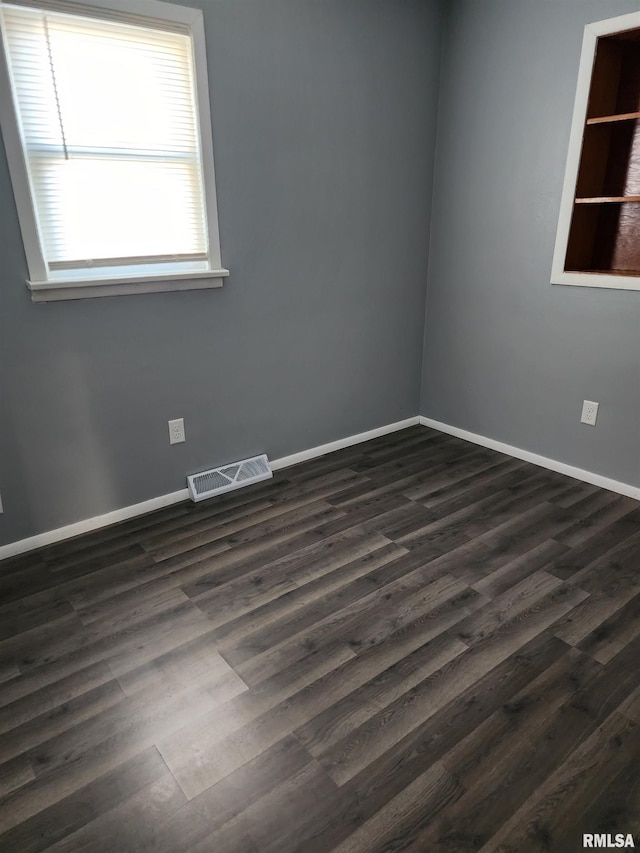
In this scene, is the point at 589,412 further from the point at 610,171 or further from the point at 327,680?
the point at 327,680

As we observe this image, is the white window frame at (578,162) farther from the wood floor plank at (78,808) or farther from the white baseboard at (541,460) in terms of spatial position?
the wood floor plank at (78,808)

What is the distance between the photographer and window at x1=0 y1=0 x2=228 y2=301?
201 cm

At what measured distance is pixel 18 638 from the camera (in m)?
1.93

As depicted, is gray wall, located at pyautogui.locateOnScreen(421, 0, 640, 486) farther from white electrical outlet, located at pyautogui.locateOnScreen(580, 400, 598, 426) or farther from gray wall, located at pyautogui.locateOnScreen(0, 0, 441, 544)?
gray wall, located at pyautogui.locateOnScreen(0, 0, 441, 544)

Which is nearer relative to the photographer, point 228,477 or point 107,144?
point 107,144

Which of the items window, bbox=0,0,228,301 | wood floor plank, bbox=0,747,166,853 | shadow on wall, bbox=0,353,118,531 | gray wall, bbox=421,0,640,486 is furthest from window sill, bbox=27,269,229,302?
wood floor plank, bbox=0,747,166,853

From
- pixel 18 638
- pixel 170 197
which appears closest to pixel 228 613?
pixel 18 638

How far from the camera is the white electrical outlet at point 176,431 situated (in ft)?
8.88

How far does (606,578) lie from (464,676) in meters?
0.86

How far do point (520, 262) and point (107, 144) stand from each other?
220 centimetres

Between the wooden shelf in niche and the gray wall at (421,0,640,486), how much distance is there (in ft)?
0.37

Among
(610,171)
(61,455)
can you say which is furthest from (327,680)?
(610,171)

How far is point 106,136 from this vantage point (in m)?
2.20

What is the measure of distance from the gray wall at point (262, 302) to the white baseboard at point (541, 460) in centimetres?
61
